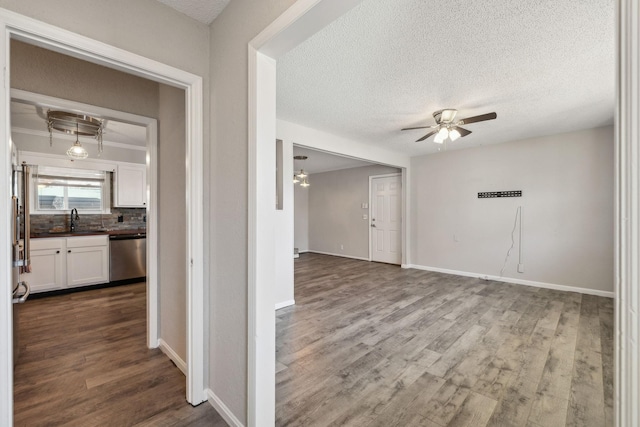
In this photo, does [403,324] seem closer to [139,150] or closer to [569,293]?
[569,293]

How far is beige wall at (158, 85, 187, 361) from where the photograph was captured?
2234 millimetres

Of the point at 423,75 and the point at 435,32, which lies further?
the point at 423,75

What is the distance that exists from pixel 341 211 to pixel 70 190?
5802mm

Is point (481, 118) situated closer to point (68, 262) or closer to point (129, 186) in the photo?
point (129, 186)

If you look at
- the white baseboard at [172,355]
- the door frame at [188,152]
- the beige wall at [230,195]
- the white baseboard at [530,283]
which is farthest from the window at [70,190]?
the white baseboard at [530,283]

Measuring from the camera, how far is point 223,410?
1.74 metres

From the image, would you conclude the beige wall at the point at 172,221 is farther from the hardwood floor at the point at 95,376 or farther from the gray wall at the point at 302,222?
the gray wall at the point at 302,222

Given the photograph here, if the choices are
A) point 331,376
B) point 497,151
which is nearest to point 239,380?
point 331,376

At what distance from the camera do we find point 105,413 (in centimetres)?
176

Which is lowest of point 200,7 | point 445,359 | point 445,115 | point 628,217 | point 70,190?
point 445,359

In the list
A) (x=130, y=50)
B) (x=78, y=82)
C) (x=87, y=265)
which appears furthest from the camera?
(x=87, y=265)

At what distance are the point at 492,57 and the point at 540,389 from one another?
8.64 ft

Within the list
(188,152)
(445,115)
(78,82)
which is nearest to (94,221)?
(78,82)

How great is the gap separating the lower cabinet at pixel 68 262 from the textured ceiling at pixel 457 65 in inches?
148
